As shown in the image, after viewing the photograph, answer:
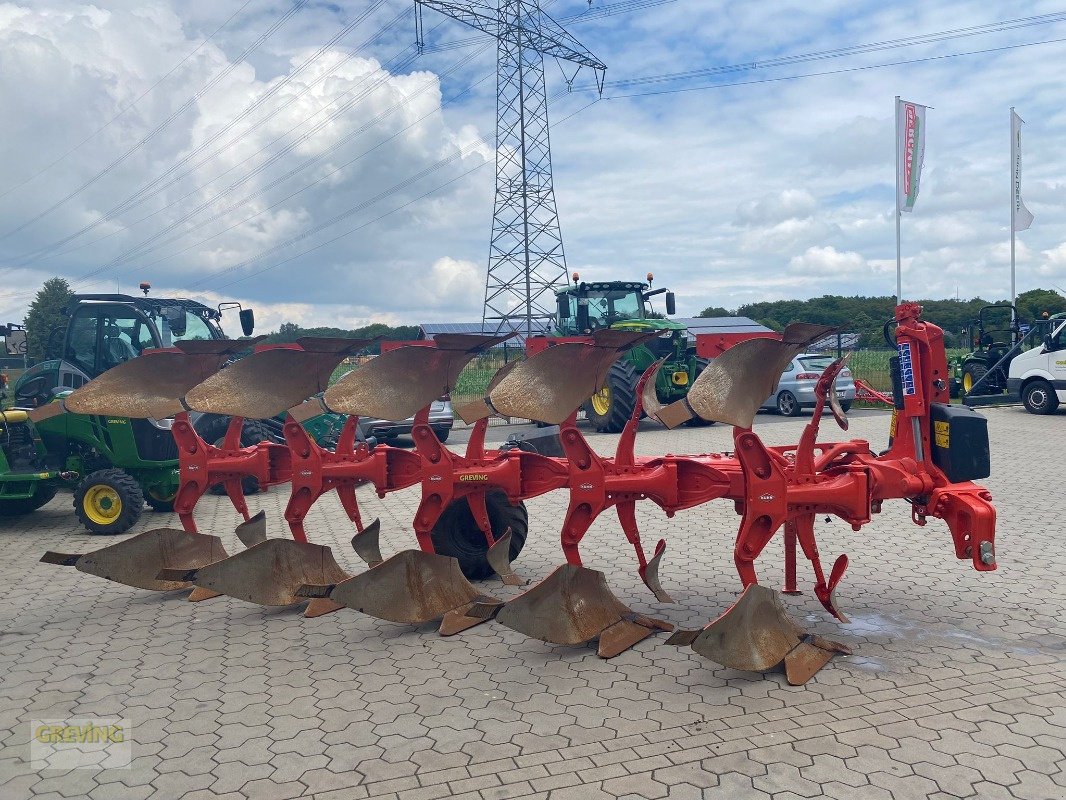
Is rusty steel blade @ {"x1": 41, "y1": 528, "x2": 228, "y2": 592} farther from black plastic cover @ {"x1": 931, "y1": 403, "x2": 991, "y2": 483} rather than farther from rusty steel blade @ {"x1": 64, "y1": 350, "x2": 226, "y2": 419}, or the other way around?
black plastic cover @ {"x1": 931, "y1": 403, "x2": 991, "y2": 483}

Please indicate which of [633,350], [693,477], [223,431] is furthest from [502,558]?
[633,350]

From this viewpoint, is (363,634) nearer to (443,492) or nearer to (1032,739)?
(443,492)

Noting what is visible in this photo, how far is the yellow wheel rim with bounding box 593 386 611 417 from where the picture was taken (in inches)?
631

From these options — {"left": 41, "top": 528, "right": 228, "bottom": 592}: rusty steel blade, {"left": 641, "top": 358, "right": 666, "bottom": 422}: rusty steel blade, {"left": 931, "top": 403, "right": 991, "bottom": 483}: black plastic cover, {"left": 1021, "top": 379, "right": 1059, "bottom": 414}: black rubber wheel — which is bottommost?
{"left": 1021, "top": 379, "right": 1059, "bottom": 414}: black rubber wheel

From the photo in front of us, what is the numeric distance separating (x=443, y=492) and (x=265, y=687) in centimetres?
166

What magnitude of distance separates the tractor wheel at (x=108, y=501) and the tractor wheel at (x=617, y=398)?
892cm

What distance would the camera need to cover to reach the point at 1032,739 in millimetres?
3510

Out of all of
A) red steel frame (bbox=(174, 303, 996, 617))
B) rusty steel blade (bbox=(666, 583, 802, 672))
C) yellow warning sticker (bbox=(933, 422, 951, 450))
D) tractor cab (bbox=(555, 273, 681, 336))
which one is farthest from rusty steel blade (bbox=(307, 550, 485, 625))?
tractor cab (bbox=(555, 273, 681, 336))

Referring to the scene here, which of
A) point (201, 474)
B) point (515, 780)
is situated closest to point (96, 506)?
point (201, 474)

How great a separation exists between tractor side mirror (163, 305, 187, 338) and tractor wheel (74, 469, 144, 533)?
8.98ft

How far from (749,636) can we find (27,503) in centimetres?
832

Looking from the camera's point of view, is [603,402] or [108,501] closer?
[108,501]

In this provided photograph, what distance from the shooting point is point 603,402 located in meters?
16.2

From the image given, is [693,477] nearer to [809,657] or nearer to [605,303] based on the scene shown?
[809,657]
